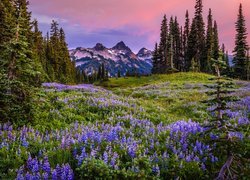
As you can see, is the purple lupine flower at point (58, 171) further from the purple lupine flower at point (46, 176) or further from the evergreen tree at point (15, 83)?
the evergreen tree at point (15, 83)

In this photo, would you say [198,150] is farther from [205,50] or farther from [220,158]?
[205,50]

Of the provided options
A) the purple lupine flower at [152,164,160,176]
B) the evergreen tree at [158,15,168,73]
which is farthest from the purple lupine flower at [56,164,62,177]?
the evergreen tree at [158,15,168,73]

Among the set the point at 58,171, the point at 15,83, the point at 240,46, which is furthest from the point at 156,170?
the point at 240,46

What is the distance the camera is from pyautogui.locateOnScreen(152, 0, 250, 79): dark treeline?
74.3 metres

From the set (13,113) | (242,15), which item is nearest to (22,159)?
(13,113)

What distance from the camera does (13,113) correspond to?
30.2 ft

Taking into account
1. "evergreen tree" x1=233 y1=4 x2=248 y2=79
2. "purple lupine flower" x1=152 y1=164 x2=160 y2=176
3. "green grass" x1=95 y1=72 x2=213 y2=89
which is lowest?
"purple lupine flower" x1=152 y1=164 x2=160 y2=176

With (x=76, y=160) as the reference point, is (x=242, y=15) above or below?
above

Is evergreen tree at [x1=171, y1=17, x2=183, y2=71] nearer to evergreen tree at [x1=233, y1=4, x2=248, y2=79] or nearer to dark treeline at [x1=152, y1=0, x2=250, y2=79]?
dark treeline at [x1=152, y1=0, x2=250, y2=79]

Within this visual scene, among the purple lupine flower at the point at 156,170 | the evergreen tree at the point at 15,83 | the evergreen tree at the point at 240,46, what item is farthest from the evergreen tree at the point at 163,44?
the purple lupine flower at the point at 156,170

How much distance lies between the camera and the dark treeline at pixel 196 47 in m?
74.3

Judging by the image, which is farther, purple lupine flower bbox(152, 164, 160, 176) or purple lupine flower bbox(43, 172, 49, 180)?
purple lupine flower bbox(152, 164, 160, 176)

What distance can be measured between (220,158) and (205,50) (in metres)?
85.2

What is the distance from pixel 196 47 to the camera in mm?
81250
